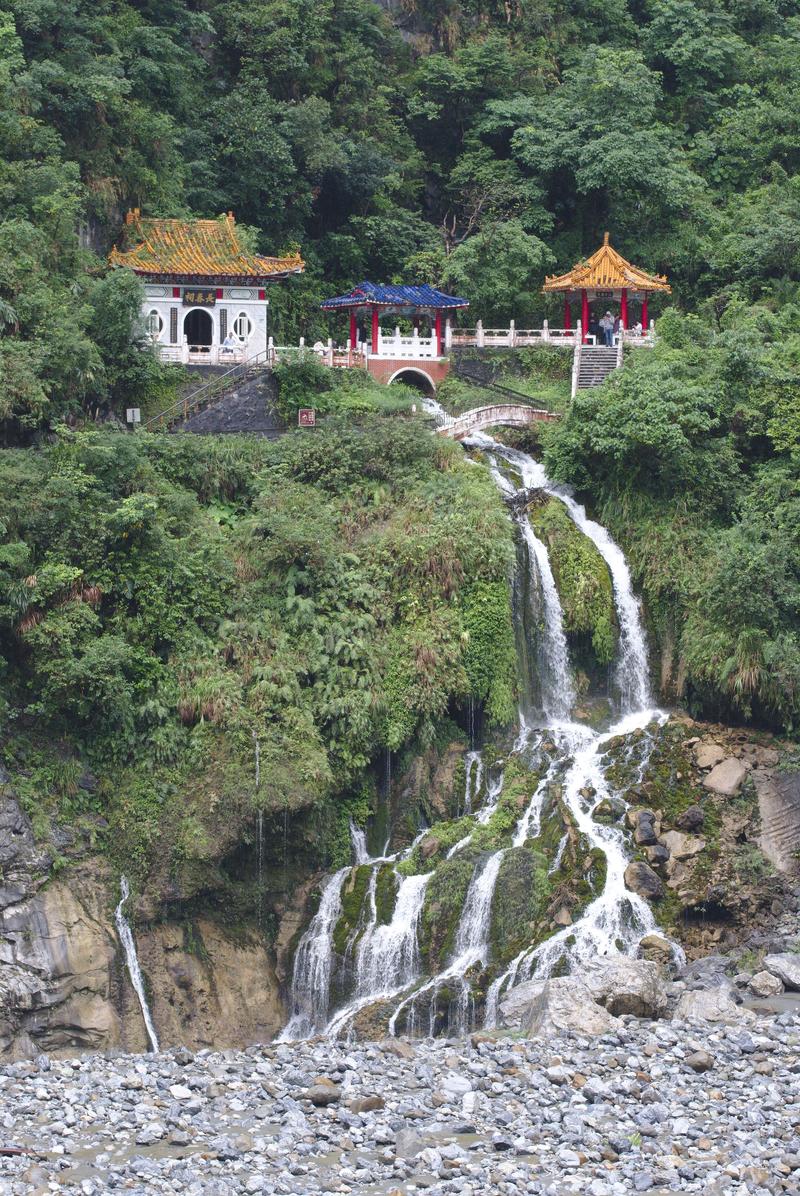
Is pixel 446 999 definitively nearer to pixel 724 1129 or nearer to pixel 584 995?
pixel 584 995

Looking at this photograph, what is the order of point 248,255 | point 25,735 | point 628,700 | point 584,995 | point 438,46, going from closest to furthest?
point 584,995, point 25,735, point 628,700, point 248,255, point 438,46

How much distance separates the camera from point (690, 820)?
92.7 feet

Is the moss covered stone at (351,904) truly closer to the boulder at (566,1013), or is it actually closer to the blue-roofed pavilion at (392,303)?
the boulder at (566,1013)

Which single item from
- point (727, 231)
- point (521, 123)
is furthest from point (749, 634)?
point (521, 123)

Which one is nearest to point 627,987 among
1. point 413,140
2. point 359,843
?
point 359,843

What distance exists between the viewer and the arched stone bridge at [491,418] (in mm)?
38253

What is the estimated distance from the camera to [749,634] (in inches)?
1198

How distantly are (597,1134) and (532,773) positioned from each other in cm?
1213

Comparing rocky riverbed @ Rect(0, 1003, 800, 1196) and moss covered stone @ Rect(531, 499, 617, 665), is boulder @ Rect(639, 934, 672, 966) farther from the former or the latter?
moss covered stone @ Rect(531, 499, 617, 665)

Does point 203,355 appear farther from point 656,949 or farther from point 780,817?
point 656,949

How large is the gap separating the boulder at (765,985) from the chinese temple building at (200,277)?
21.5 metres

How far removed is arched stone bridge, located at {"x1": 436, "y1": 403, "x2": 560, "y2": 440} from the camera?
38.3 m

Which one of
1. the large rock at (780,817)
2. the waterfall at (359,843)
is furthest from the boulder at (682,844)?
the waterfall at (359,843)

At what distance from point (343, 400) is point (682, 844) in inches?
586
